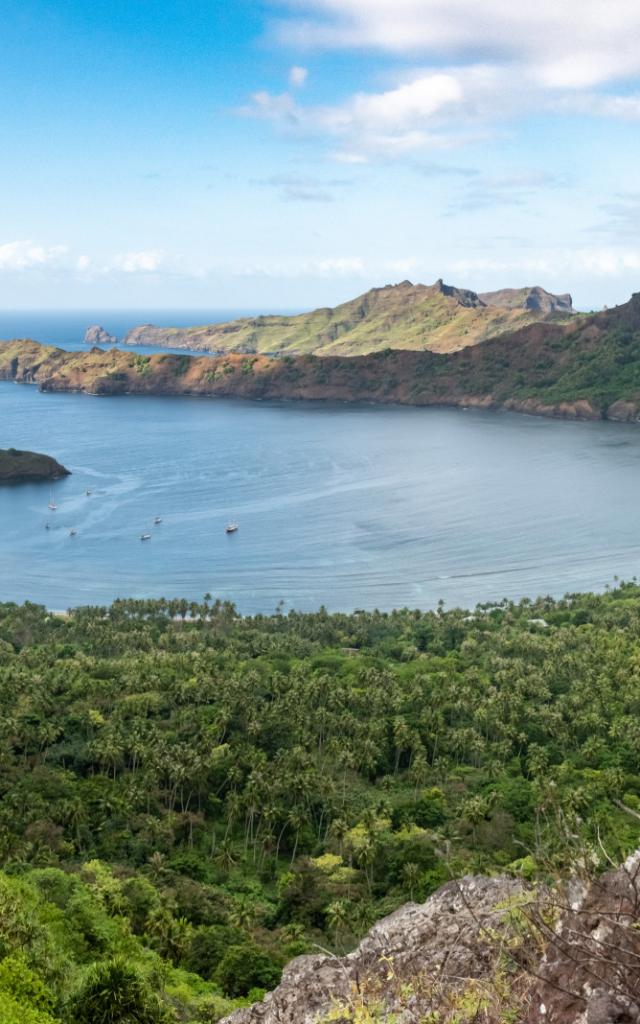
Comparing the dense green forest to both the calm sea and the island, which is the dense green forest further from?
the island

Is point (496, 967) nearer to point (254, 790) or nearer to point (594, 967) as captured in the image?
point (594, 967)

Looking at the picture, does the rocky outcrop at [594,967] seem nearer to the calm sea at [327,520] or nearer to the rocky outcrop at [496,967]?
the rocky outcrop at [496,967]

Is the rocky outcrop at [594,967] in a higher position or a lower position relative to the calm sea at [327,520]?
higher

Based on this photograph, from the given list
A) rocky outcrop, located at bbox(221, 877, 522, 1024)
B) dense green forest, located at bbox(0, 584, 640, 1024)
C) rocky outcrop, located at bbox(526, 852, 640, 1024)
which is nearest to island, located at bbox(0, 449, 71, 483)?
dense green forest, located at bbox(0, 584, 640, 1024)

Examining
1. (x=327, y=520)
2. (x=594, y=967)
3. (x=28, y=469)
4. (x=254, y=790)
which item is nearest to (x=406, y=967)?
(x=594, y=967)

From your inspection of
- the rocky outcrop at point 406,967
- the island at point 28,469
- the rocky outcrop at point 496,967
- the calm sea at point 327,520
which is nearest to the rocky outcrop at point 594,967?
the rocky outcrop at point 496,967

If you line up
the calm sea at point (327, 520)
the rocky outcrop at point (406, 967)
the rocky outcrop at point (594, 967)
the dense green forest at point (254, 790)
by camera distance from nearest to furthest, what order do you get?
the rocky outcrop at point (594, 967) → the rocky outcrop at point (406, 967) → the dense green forest at point (254, 790) → the calm sea at point (327, 520)
